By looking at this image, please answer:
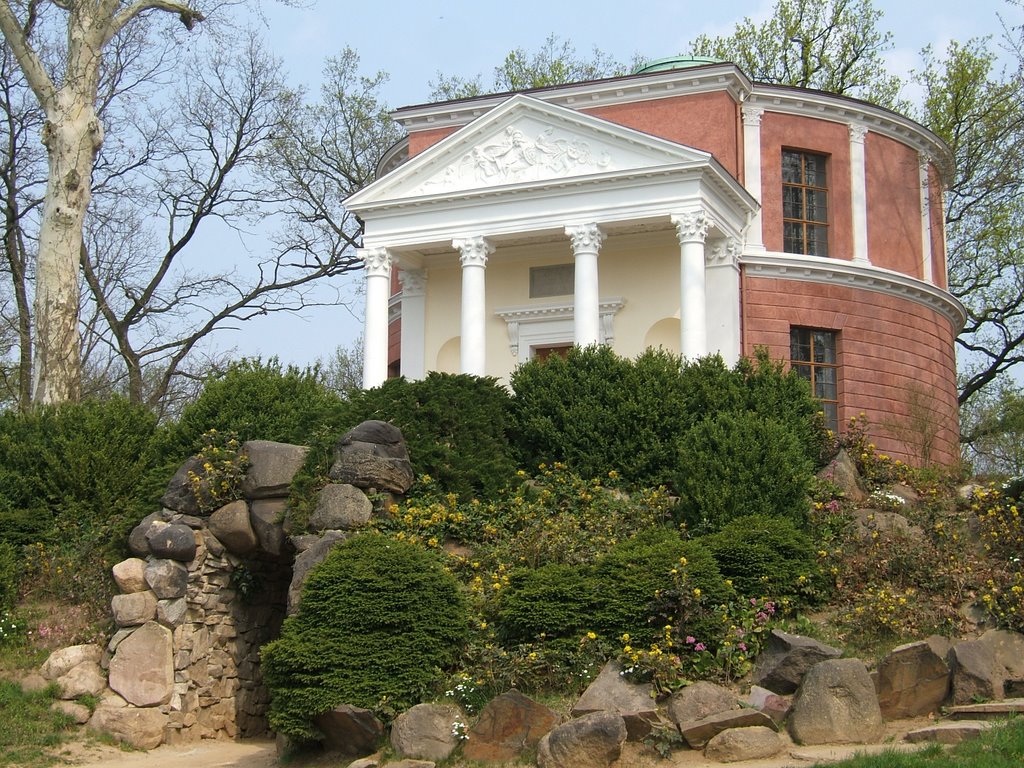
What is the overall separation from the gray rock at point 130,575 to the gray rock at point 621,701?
22.9 ft

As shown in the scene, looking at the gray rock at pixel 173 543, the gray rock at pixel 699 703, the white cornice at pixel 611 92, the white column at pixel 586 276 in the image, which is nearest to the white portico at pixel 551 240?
the white column at pixel 586 276

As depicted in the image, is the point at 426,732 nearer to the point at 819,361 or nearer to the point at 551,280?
the point at 551,280

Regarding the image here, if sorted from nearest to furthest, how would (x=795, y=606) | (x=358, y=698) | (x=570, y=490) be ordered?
(x=358, y=698) < (x=795, y=606) < (x=570, y=490)

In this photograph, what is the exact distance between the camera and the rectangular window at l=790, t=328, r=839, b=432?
29.2 meters

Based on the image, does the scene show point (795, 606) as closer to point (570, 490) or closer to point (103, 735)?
point (570, 490)

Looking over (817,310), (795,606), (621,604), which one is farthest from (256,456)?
(817,310)

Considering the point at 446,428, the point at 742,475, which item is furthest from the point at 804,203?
the point at 742,475

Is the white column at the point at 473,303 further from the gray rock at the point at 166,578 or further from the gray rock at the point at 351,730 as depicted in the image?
the gray rock at the point at 351,730

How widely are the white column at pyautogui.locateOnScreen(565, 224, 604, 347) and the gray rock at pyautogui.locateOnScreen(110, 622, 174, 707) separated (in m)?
11.3

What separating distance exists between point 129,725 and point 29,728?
1.22m

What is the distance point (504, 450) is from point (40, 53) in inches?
551

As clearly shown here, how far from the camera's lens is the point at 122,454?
20.9m

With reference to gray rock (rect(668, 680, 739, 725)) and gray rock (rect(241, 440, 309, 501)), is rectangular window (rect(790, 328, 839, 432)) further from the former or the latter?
gray rock (rect(668, 680, 739, 725))

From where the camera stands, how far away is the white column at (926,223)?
31922mm
